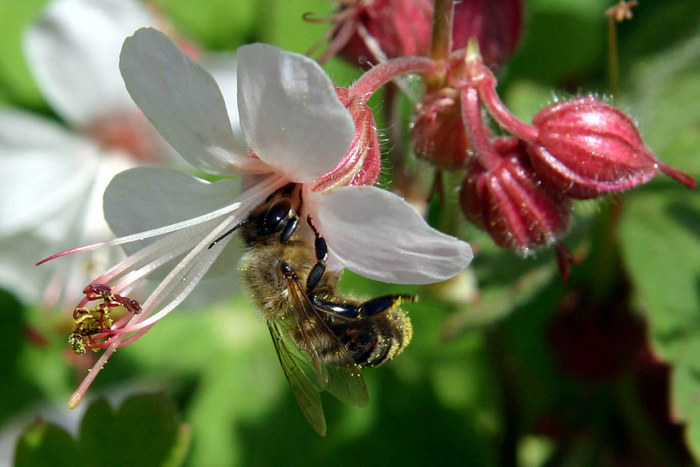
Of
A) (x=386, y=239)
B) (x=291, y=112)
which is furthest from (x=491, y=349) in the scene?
(x=291, y=112)

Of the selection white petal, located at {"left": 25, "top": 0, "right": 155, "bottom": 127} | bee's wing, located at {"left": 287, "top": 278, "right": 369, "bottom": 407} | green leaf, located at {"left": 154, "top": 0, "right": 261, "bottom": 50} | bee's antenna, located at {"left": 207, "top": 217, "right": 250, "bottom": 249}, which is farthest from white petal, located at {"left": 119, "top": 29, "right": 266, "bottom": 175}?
green leaf, located at {"left": 154, "top": 0, "right": 261, "bottom": 50}

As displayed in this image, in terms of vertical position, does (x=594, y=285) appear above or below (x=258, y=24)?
below

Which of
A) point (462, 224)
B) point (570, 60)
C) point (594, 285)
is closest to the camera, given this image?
point (462, 224)

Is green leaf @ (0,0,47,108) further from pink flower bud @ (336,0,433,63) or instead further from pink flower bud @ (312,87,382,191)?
pink flower bud @ (312,87,382,191)

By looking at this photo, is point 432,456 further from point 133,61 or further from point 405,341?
point 133,61

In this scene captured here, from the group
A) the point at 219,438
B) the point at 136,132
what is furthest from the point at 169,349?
the point at 136,132

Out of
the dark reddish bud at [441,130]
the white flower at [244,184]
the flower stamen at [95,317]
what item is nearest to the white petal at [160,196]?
the white flower at [244,184]
